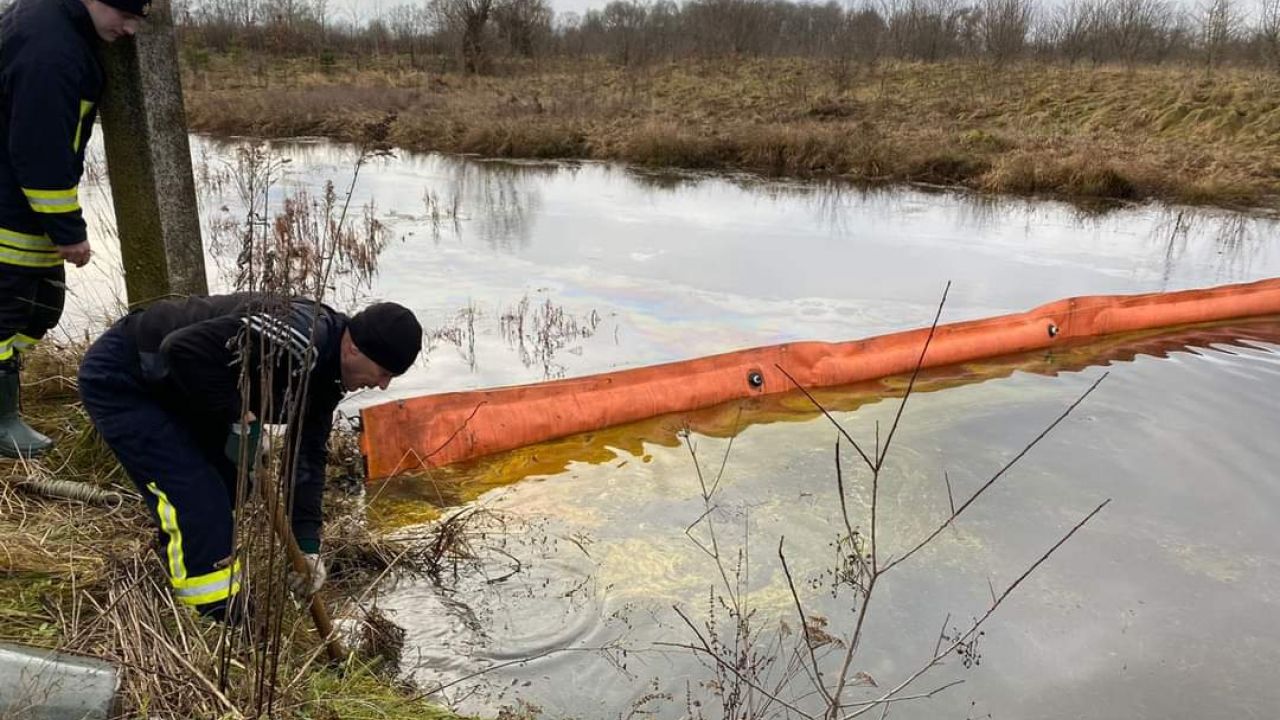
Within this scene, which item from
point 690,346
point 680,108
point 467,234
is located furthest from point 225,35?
point 690,346

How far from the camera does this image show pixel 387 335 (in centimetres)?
258

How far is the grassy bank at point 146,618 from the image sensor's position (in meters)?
2.22

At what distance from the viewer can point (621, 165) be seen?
1808 centimetres

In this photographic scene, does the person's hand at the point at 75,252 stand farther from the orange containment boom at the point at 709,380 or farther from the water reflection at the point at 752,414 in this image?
the orange containment boom at the point at 709,380

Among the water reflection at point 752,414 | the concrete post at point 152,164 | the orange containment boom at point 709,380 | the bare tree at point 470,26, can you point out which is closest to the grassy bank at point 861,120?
the bare tree at point 470,26

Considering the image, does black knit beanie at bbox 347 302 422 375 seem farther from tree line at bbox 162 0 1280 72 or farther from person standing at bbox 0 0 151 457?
tree line at bbox 162 0 1280 72

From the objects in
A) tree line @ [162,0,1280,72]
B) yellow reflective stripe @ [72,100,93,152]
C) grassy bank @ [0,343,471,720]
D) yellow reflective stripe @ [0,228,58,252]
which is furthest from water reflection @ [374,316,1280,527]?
tree line @ [162,0,1280,72]

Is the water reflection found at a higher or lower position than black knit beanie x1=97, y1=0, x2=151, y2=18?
lower

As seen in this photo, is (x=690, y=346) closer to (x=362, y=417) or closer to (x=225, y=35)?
(x=362, y=417)

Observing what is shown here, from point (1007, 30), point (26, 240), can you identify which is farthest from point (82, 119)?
point (1007, 30)

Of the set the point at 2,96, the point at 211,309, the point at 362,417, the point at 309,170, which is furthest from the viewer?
the point at 309,170

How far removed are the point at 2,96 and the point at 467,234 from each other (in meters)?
7.73

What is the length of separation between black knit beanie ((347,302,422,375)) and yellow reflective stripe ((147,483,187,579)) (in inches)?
28.3

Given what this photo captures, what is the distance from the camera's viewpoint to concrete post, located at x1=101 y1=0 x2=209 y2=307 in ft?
11.0
